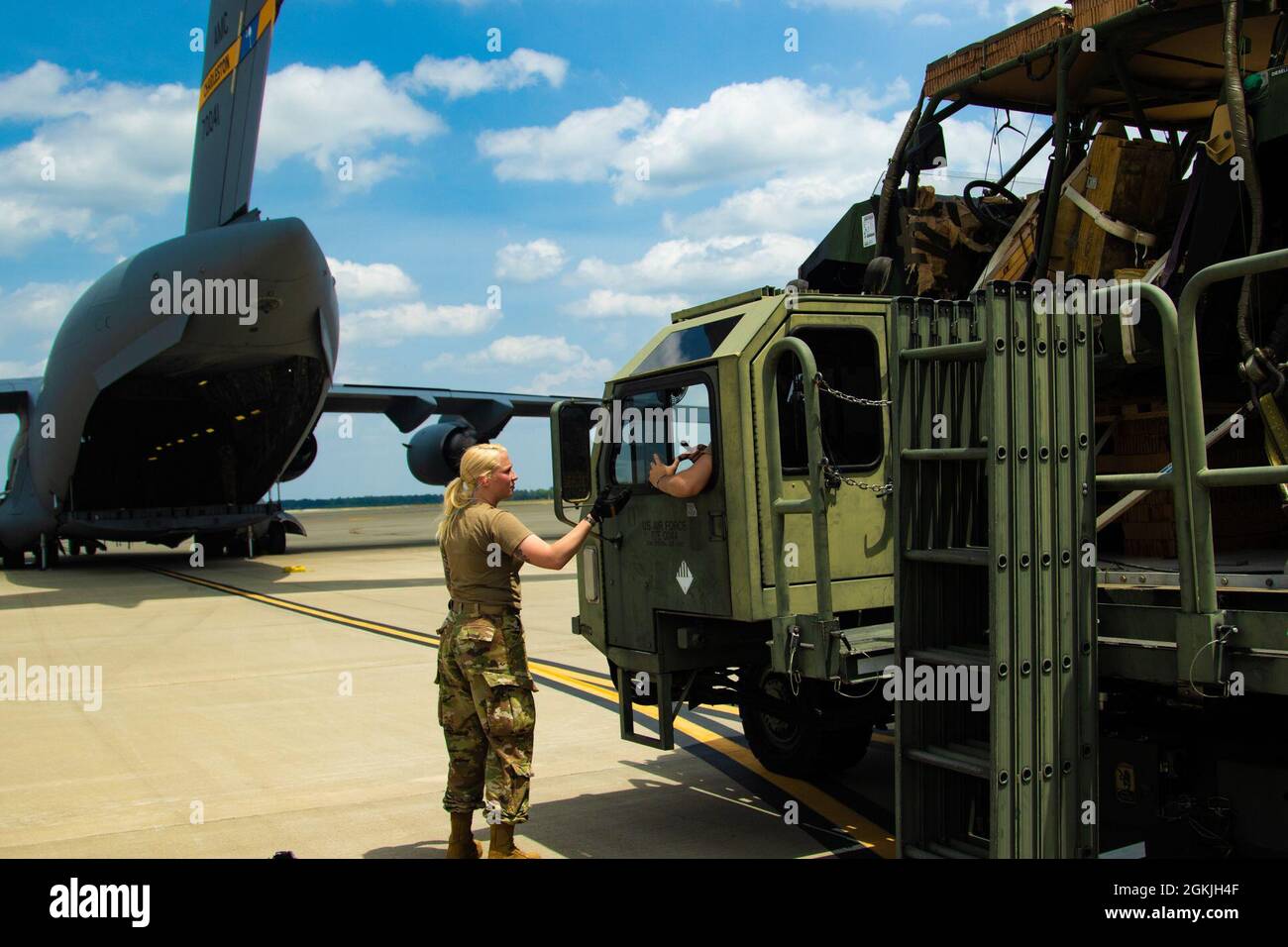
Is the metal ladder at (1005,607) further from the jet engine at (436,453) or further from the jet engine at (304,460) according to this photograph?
the jet engine at (304,460)

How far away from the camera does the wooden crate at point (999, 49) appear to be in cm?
576

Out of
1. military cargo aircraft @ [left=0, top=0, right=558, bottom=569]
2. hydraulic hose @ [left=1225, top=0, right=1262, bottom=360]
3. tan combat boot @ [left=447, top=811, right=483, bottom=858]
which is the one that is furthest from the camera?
military cargo aircraft @ [left=0, top=0, right=558, bottom=569]

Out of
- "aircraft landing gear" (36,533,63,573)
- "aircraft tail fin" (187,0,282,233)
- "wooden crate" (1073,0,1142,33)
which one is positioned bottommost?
"aircraft landing gear" (36,533,63,573)

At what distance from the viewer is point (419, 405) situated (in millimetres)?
32750

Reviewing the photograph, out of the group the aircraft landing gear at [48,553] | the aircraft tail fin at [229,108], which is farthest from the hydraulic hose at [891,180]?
the aircraft landing gear at [48,553]

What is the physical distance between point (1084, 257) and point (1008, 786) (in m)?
3.08

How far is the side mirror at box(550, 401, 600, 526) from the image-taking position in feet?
19.1

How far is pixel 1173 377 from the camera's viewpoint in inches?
139

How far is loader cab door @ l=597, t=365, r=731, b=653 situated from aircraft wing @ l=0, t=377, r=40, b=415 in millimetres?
24650

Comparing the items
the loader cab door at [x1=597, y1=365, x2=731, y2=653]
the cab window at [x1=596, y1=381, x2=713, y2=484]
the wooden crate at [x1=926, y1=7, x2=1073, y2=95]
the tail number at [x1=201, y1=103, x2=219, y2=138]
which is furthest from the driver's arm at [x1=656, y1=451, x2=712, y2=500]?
the tail number at [x1=201, y1=103, x2=219, y2=138]

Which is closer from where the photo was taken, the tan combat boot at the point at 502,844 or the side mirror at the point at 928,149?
the tan combat boot at the point at 502,844
